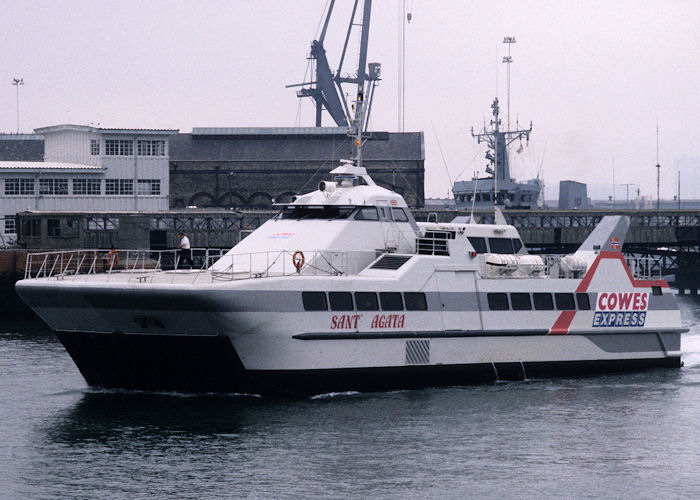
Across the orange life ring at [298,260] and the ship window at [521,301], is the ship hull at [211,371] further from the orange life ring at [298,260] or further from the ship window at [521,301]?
the orange life ring at [298,260]

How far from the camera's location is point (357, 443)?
76.6ft

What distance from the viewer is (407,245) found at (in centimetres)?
3080

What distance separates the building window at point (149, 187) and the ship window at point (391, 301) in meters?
43.2

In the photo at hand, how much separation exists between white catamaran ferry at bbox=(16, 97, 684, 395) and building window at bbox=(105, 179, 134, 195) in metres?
38.5

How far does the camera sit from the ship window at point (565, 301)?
3183 centimetres

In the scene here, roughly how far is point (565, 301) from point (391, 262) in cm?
615

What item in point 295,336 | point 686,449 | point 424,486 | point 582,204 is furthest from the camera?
point 582,204

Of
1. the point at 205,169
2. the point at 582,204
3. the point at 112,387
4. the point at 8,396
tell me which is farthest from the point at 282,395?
the point at 582,204

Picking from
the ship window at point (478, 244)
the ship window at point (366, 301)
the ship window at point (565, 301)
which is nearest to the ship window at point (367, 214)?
the ship window at point (366, 301)

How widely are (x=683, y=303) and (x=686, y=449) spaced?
50482 millimetres

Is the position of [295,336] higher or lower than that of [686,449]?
higher

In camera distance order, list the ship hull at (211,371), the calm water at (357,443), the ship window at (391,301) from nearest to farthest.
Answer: the calm water at (357,443), the ship hull at (211,371), the ship window at (391,301)

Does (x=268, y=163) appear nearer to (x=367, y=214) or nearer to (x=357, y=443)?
(x=367, y=214)

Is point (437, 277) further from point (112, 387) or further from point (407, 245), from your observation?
point (112, 387)
